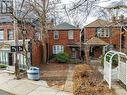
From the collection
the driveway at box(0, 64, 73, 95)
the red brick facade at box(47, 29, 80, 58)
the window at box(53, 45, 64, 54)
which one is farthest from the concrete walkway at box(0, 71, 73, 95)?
the red brick facade at box(47, 29, 80, 58)

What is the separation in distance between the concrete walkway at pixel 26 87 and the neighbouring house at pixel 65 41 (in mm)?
21079

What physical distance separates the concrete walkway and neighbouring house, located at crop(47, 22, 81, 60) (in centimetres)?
2108

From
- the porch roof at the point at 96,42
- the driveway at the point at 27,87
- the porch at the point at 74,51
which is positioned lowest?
the driveway at the point at 27,87

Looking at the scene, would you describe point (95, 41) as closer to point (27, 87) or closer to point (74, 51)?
point (74, 51)

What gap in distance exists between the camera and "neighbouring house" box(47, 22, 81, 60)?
1469 inches

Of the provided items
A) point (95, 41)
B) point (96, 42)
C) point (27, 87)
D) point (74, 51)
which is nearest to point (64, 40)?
point (74, 51)

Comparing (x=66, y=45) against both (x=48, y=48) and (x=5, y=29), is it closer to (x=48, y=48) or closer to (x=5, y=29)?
(x=48, y=48)

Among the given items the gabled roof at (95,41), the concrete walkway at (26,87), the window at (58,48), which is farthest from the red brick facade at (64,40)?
the concrete walkway at (26,87)

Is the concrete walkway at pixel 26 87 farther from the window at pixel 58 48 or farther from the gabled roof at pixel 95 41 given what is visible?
the window at pixel 58 48

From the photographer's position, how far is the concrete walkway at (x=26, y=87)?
13.3 metres

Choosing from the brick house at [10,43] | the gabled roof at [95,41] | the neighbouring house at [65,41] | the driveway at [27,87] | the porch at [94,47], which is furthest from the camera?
the neighbouring house at [65,41]

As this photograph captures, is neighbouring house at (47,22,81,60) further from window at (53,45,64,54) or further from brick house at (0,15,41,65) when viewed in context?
brick house at (0,15,41,65)

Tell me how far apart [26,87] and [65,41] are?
23723 millimetres

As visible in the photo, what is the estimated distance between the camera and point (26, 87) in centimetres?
1441
